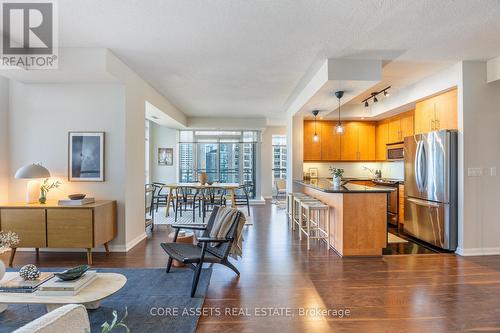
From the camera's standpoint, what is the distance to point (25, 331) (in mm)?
843

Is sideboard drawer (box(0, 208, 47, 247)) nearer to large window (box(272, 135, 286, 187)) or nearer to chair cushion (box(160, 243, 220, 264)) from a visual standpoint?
chair cushion (box(160, 243, 220, 264))

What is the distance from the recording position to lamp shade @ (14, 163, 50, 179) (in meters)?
3.37

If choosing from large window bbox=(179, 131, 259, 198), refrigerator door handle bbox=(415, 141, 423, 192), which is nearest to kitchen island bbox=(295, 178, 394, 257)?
refrigerator door handle bbox=(415, 141, 423, 192)

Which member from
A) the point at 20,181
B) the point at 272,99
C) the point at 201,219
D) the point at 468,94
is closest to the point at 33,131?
the point at 20,181

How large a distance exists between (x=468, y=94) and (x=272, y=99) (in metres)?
3.53

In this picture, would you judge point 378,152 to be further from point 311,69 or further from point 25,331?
point 25,331

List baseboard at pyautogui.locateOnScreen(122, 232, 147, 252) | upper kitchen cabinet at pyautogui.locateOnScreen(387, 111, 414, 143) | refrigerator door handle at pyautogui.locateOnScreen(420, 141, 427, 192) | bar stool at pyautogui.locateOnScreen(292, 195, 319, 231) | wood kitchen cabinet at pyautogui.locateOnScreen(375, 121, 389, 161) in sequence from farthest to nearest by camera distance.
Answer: wood kitchen cabinet at pyautogui.locateOnScreen(375, 121, 389, 161), upper kitchen cabinet at pyautogui.locateOnScreen(387, 111, 414, 143), bar stool at pyautogui.locateOnScreen(292, 195, 319, 231), refrigerator door handle at pyautogui.locateOnScreen(420, 141, 427, 192), baseboard at pyautogui.locateOnScreen(122, 232, 147, 252)

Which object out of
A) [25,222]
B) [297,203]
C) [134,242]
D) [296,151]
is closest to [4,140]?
[25,222]

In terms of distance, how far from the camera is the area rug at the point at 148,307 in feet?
6.89

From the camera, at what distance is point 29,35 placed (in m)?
3.01

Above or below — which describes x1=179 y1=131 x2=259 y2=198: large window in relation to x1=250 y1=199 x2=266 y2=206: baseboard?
above

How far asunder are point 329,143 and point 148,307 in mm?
5716

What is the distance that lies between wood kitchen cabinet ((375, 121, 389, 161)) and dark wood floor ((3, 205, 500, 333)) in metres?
3.30

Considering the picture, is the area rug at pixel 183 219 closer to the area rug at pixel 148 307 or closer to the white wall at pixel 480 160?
the area rug at pixel 148 307
